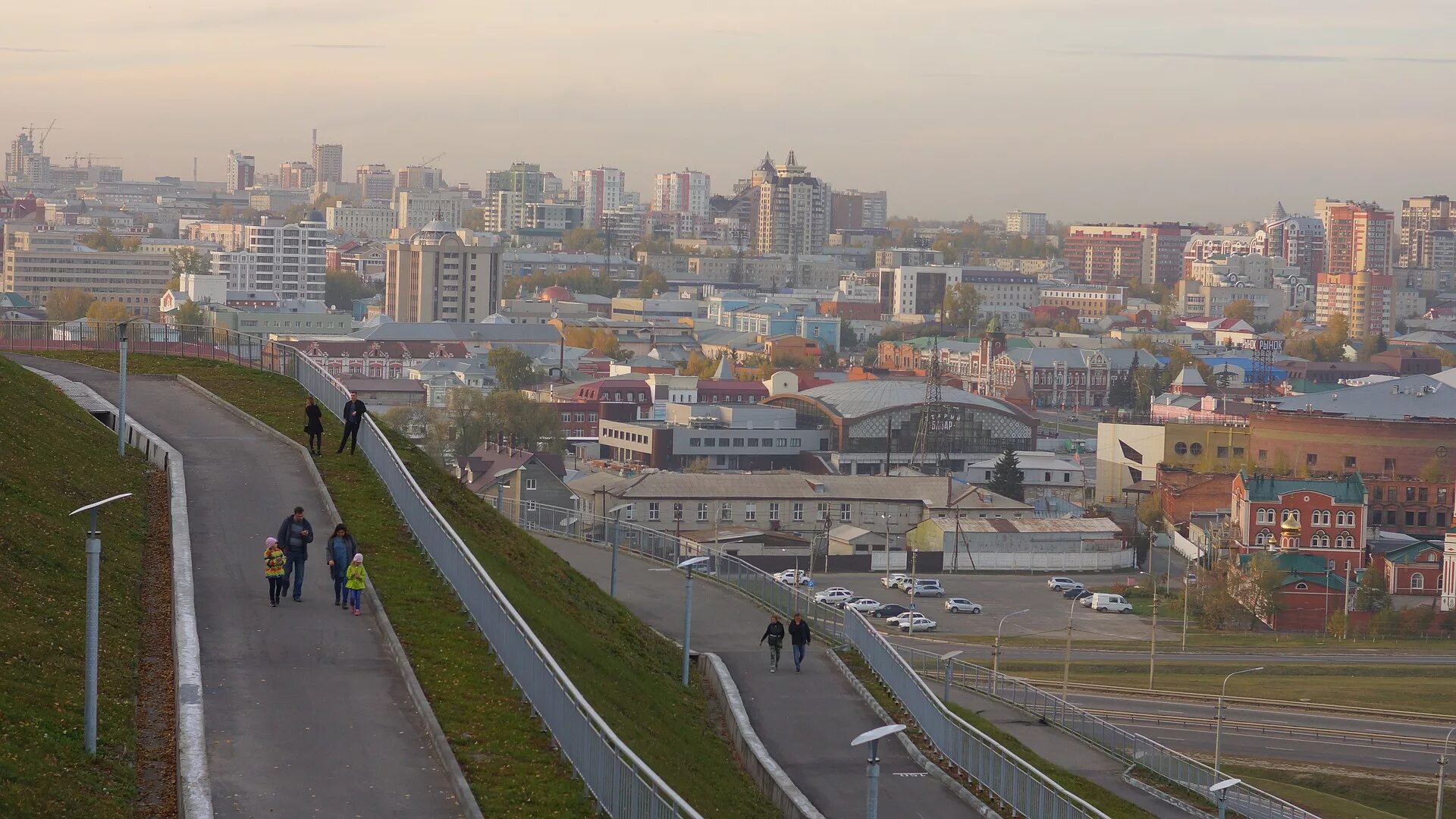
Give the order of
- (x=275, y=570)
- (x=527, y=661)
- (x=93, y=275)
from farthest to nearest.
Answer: (x=93, y=275) < (x=275, y=570) < (x=527, y=661)

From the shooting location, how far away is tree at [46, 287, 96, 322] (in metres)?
75.5

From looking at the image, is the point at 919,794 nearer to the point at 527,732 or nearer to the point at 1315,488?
the point at 527,732

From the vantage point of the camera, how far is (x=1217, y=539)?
41.5 m

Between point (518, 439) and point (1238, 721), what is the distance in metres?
28.1

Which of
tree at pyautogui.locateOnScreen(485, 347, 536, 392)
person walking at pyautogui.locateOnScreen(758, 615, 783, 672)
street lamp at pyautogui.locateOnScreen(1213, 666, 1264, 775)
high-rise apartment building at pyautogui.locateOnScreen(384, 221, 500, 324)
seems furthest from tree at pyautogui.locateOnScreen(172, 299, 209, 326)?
person walking at pyautogui.locateOnScreen(758, 615, 783, 672)

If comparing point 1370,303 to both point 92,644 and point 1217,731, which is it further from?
point 92,644

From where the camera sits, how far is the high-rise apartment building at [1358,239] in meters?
141

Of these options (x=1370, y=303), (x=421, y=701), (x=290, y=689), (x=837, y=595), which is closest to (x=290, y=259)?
(x=1370, y=303)

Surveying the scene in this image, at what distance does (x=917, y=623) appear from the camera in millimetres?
31594

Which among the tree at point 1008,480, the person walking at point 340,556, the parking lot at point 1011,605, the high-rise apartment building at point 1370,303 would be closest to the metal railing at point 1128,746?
the person walking at point 340,556

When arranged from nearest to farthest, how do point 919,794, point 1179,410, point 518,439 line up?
point 919,794, point 518,439, point 1179,410

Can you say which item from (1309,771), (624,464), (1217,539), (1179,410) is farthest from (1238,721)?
(1179,410)

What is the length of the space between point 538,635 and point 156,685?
9.50 feet

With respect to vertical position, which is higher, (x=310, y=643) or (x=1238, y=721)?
(x=310, y=643)
